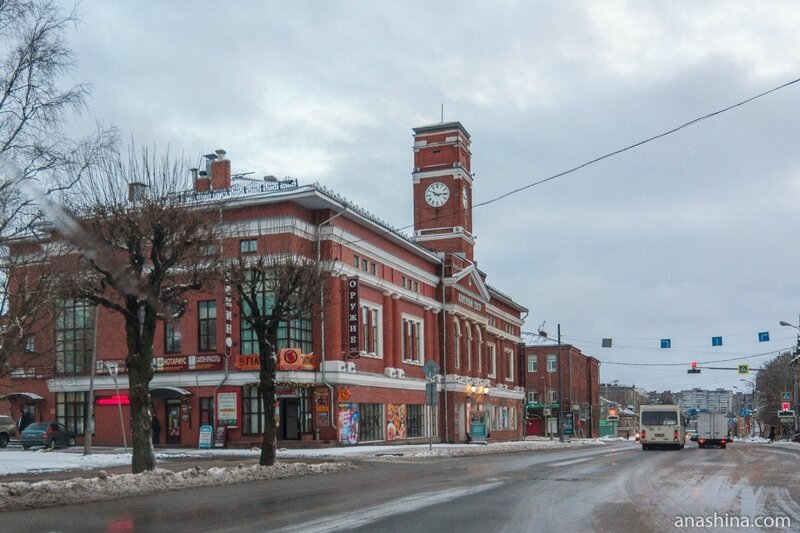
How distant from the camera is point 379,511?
545 inches

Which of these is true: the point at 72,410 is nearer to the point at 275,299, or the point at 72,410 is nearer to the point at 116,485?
the point at 275,299

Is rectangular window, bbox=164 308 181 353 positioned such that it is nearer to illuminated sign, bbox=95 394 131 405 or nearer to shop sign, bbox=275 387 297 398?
illuminated sign, bbox=95 394 131 405

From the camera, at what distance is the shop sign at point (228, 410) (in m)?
40.8

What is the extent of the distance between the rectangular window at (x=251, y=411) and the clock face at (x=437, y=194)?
28.4 metres

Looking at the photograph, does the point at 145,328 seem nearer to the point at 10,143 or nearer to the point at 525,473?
the point at 10,143

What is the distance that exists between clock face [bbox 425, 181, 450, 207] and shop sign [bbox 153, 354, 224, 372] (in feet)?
92.7

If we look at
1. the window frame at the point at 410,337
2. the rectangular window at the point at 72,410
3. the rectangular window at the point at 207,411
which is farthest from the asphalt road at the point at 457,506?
the window frame at the point at 410,337

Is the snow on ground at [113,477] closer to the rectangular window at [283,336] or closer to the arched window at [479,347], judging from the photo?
the rectangular window at [283,336]

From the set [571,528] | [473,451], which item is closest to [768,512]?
[571,528]

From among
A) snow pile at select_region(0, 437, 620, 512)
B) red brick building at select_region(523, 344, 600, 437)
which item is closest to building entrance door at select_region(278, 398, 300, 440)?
snow pile at select_region(0, 437, 620, 512)

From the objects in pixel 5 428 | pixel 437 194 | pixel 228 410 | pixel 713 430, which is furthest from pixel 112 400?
pixel 713 430

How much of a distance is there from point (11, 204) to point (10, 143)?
158cm

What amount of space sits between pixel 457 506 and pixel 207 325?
29.8 m

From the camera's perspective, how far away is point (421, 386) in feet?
178
